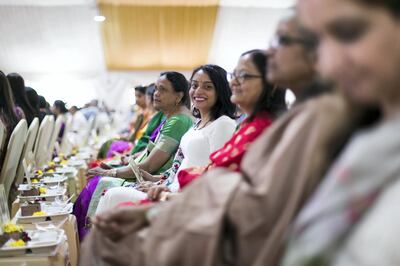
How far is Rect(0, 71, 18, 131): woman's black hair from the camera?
3197mm

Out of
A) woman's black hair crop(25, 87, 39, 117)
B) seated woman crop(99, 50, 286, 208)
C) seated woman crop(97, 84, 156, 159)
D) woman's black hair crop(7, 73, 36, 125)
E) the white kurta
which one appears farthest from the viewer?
seated woman crop(97, 84, 156, 159)

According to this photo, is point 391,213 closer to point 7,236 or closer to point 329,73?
point 329,73

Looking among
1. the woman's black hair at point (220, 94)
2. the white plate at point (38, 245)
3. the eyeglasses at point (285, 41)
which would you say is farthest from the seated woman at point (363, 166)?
the woman's black hair at point (220, 94)

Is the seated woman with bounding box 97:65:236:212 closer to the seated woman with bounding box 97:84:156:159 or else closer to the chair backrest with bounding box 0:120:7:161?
the chair backrest with bounding box 0:120:7:161

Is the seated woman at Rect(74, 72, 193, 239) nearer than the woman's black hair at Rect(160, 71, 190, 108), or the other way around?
the seated woman at Rect(74, 72, 193, 239)

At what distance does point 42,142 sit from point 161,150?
1561 mm

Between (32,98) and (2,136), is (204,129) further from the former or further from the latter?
(32,98)

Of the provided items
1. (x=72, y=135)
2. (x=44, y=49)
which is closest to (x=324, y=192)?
(x=72, y=135)

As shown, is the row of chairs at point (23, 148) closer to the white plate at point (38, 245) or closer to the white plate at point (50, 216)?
the white plate at point (50, 216)

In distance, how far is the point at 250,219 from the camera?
0.93 metres

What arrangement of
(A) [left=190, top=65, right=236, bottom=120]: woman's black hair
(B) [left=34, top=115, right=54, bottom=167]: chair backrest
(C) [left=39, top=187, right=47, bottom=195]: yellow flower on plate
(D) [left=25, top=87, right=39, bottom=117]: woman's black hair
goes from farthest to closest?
(D) [left=25, top=87, right=39, bottom=117]: woman's black hair, (B) [left=34, top=115, right=54, bottom=167]: chair backrest, (C) [left=39, top=187, right=47, bottom=195]: yellow flower on plate, (A) [left=190, top=65, right=236, bottom=120]: woman's black hair

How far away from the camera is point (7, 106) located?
3.30m

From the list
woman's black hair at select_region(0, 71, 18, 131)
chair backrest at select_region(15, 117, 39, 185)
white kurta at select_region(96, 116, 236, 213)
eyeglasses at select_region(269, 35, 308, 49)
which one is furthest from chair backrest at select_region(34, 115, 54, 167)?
eyeglasses at select_region(269, 35, 308, 49)

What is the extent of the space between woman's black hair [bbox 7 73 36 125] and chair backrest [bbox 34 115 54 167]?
112mm
